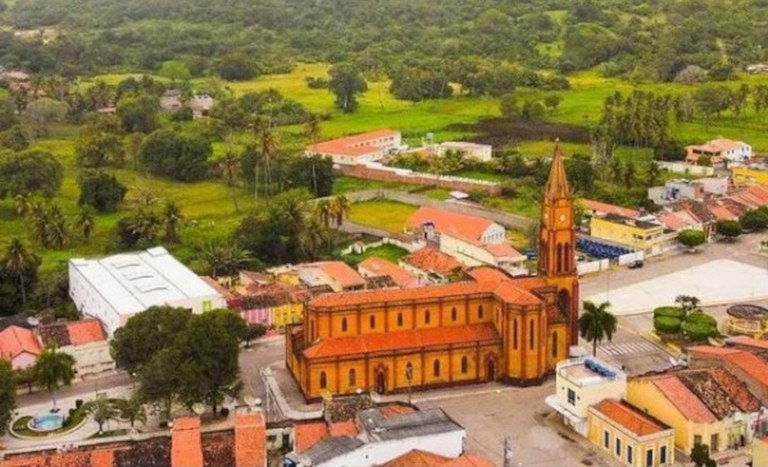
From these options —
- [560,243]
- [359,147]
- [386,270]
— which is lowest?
[386,270]

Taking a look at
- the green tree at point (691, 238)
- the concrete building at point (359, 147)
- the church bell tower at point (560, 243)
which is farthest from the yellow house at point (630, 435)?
the concrete building at point (359, 147)

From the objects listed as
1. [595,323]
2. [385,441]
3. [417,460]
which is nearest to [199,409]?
[385,441]

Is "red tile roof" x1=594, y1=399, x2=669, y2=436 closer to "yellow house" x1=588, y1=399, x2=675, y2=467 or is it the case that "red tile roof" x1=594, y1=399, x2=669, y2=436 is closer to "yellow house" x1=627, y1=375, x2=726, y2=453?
"yellow house" x1=588, y1=399, x2=675, y2=467

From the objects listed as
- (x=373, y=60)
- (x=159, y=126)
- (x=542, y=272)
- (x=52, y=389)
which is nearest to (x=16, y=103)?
(x=159, y=126)

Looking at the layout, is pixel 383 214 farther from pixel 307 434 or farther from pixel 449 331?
pixel 307 434

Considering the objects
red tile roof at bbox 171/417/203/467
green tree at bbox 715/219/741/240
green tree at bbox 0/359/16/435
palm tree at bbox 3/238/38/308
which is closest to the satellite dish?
red tile roof at bbox 171/417/203/467
